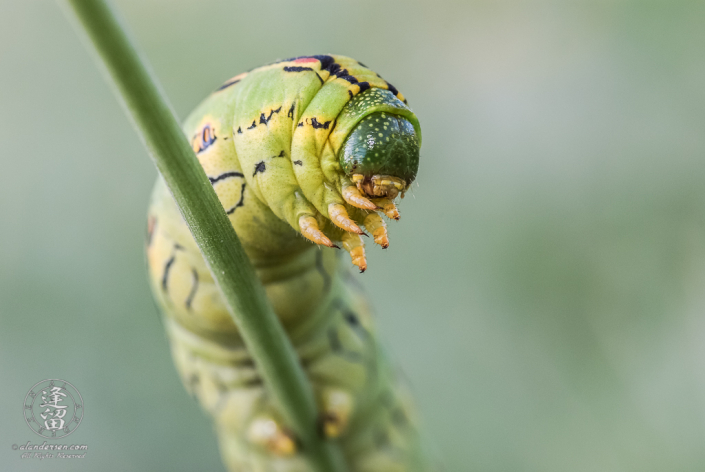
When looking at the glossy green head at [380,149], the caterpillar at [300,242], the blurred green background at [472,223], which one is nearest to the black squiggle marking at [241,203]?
A: the caterpillar at [300,242]

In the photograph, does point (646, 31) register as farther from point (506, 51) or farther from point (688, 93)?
point (506, 51)

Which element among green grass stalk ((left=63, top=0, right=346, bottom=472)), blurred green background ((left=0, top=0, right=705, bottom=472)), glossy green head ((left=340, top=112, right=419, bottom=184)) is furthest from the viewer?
blurred green background ((left=0, top=0, right=705, bottom=472))

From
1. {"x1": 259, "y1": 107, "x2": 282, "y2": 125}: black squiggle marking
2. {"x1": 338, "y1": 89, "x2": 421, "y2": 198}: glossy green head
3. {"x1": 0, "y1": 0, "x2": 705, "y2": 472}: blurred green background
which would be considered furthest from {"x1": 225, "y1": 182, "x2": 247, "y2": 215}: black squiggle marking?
{"x1": 0, "y1": 0, "x2": 705, "y2": 472}: blurred green background

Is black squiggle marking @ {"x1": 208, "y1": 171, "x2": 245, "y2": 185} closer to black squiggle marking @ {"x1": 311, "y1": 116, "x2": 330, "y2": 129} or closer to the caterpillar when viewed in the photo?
the caterpillar

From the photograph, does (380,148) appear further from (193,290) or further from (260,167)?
(193,290)

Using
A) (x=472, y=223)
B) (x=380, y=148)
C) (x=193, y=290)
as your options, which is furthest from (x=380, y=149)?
(x=472, y=223)

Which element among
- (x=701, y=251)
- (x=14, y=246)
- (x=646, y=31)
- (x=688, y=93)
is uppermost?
(x=14, y=246)

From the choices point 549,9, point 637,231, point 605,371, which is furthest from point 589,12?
point 605,371
